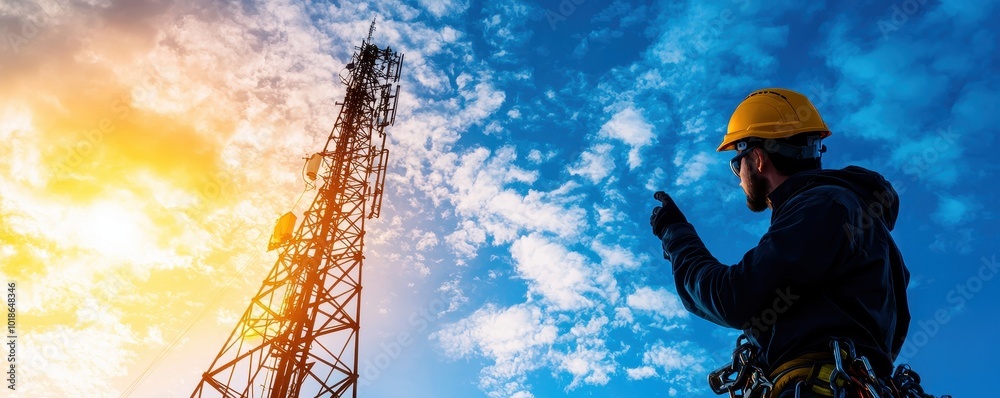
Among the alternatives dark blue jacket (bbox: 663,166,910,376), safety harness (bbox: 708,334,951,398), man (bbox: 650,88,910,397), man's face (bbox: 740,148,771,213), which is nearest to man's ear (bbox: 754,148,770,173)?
man's face (bbox: 740,148,771,213)

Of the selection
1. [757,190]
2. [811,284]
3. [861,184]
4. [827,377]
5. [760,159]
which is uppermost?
[760,159]

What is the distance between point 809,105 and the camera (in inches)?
113

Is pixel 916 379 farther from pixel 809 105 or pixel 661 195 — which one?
pixel 809 105

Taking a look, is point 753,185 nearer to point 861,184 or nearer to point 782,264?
point 861,184

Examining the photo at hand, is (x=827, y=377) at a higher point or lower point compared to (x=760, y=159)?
lower

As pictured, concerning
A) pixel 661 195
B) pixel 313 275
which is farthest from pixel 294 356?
pixel 661 195

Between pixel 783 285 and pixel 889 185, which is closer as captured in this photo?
pixel 783 285

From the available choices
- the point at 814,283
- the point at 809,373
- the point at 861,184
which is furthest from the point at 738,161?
the point at 809,373

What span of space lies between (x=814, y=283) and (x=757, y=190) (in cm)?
79

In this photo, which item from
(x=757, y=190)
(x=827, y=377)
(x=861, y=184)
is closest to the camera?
(x=827, y=377)

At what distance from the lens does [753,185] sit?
2.64 m

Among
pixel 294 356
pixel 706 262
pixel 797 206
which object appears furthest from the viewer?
pixel 294 356

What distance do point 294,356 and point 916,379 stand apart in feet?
43.6

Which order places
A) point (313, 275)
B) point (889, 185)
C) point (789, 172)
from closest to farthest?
point (889, 185) < point (789, 172) < point (313, 275)
